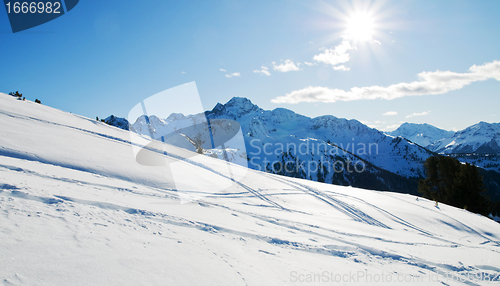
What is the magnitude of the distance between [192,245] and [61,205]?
277cm

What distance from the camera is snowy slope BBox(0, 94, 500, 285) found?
3158 mm

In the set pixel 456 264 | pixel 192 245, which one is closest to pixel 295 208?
pixel 456 264

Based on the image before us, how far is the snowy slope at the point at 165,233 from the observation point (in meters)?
3.16

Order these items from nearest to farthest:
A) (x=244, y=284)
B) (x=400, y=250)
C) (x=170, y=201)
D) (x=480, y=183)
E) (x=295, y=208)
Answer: (x=244, y=284)
(x=400, y=250)
(x=170, y=201)
(x=295, y=208)
(x=480, y=183)

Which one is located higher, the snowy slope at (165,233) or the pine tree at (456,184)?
the snowy slope at (165,233)

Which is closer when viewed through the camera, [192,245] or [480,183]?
[192,245]

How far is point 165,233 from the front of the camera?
458cm

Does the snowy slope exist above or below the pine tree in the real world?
above

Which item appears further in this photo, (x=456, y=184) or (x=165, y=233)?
(x=456, y=184)

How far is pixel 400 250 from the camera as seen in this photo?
253 inches

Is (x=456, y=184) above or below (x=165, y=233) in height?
below

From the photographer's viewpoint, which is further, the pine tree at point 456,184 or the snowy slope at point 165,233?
the pine tree at point 456,184

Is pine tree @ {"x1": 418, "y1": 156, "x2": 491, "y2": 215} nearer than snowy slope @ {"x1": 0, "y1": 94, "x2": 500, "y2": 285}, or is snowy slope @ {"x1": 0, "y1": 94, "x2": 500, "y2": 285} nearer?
snowy slope @ {"x1": 0, "y1": 94, "x2": 500, "y2": 285}

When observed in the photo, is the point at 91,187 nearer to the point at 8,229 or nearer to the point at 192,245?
the point at 8,229
